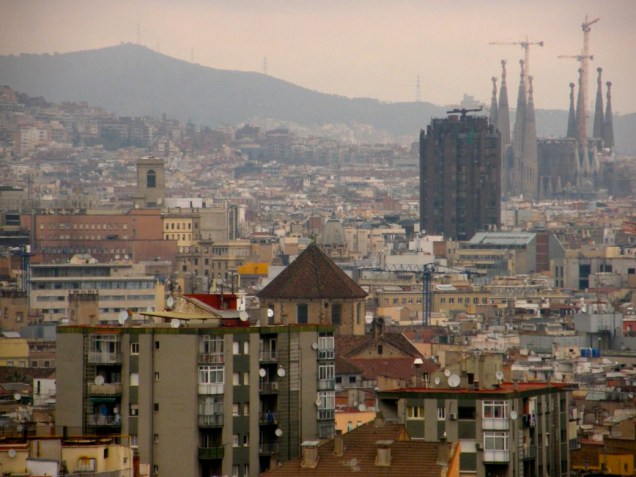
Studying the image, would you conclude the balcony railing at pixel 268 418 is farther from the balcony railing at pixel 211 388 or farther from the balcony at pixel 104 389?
the balcony at pixel 104 389

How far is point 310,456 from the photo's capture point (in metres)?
35.7

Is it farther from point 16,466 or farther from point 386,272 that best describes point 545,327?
point 16,466

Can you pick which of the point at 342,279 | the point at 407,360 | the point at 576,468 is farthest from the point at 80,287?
the point at 576,468

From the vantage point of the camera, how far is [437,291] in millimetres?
147875

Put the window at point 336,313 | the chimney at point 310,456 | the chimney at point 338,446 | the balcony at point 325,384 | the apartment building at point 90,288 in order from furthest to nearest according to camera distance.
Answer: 1. the apartment building at point 90,288
2. the window at point 336,313
3. the balcony at point 325,384
4. the chimney at point 338,446
5. the chimney at point 310,456

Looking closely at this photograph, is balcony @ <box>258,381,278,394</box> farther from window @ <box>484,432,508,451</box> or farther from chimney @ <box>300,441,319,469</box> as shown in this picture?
chimney @ <box>300,441,319,469</box>

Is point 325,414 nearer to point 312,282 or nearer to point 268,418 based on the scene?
point 268,418

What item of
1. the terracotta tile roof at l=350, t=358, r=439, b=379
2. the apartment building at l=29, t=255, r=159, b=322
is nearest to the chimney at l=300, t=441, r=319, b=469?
the terracotta tile roof at l=350, t=358, r=439, b=379

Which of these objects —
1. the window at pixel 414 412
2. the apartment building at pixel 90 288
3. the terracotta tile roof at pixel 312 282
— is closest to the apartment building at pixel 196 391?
the window at pixel 414 412

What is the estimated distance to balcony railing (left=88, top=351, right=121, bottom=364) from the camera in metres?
40.2

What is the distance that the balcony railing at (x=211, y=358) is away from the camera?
3941 centimetres

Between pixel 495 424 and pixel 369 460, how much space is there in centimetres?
407

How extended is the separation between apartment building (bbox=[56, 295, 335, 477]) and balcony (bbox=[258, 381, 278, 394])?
0.01 metres

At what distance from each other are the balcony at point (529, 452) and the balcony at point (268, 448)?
3449 mm
